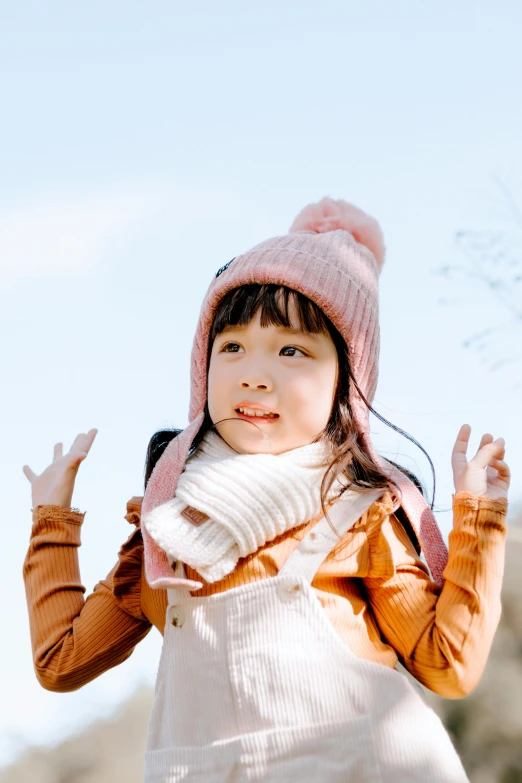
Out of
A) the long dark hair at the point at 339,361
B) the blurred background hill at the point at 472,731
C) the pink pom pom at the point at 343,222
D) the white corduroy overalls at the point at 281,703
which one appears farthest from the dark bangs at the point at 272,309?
the blurred background hill at the point at 472,731

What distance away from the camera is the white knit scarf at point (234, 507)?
5.11 ft

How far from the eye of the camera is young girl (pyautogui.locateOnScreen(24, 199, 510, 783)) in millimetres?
1447

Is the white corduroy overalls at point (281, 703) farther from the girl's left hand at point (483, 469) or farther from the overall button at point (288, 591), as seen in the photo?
the girl's left hand at point (483, 469)

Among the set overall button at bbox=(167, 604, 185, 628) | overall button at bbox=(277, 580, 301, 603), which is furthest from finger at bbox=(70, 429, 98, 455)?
overall button at bbox=(277, 580, 301, 603)

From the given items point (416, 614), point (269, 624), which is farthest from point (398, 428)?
point (269, 624)

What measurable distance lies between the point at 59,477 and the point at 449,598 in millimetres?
701

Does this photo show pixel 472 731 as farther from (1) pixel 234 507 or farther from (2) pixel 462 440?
(1) pixel 234 507

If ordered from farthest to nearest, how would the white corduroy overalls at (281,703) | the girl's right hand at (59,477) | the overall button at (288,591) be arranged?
1. the girl's right hand at (59,477)
2. the overall button at (288,591)
3. the white corduroy overalls at (281,703)

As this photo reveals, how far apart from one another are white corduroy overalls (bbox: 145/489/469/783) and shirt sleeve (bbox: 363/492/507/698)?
0.06 meters

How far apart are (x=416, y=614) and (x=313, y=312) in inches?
20.6

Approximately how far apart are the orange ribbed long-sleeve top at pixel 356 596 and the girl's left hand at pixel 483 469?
0.14ft

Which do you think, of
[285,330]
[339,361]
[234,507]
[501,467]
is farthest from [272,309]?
[501,467]

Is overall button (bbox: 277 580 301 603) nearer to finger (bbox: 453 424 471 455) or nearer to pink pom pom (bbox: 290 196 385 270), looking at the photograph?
finger (bbox: 453 424 471 455)

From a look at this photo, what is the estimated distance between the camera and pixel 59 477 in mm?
1813
